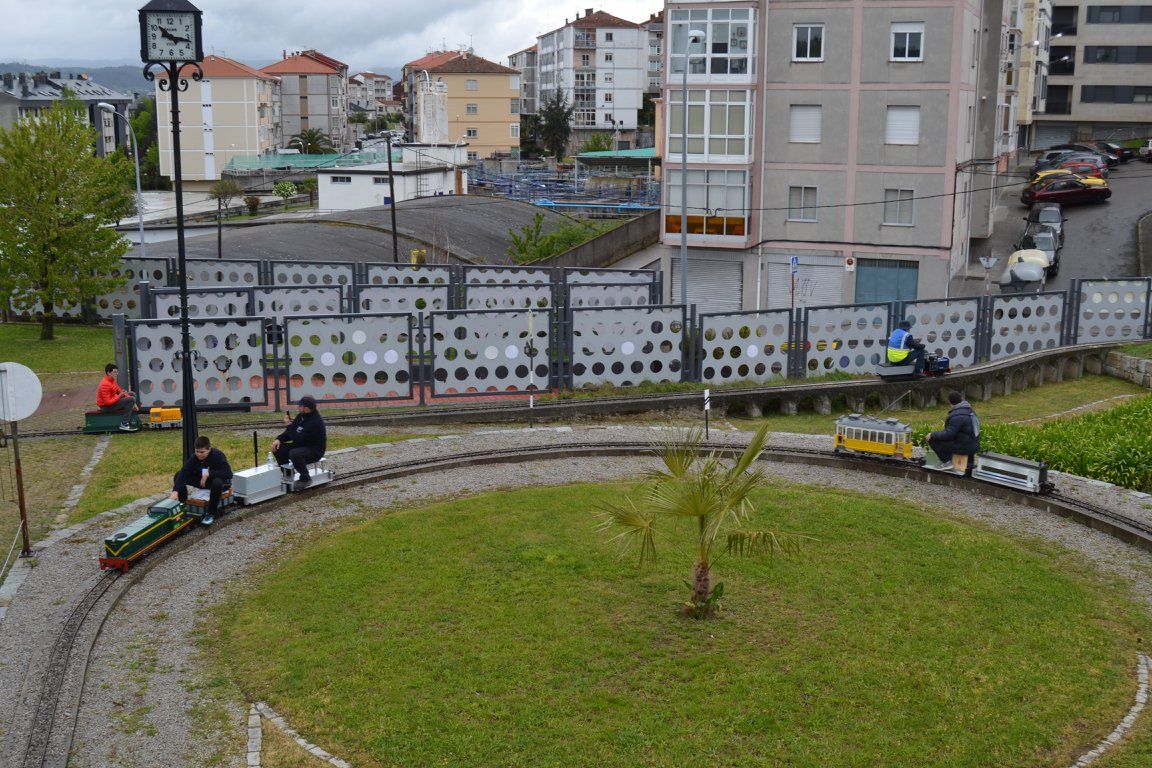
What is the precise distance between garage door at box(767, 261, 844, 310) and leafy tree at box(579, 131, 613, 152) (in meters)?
60.9

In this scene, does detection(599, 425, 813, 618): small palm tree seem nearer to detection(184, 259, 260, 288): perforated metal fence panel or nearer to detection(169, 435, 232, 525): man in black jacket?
detection(169, 435, 232, 525): man in black jacket

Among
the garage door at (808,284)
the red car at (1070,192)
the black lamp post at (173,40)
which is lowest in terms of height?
the garage door at (808,284)

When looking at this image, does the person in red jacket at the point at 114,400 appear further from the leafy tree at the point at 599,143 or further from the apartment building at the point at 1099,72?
the leafy tree at the point at 599,143

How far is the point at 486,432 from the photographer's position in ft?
64.3

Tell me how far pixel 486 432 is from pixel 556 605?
26.7ft

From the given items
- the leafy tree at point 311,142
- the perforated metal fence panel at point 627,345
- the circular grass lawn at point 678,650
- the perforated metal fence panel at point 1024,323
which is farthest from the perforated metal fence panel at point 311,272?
the leafy tree at point 311,142

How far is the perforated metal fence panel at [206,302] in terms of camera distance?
25.0m

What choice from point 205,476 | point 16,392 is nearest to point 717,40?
point 205,476

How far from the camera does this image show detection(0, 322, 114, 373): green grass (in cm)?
2672

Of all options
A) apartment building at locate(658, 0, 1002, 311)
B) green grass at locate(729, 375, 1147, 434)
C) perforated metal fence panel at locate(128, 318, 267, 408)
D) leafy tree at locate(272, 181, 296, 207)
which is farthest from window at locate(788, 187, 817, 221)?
leafy tree at locate(272, 181, 296, 207)

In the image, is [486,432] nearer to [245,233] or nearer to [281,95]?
[245,233]

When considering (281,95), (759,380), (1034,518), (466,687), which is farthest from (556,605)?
(281,95)

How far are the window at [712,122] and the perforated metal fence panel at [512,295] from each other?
11.7 metres

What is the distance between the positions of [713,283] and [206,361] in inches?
883
